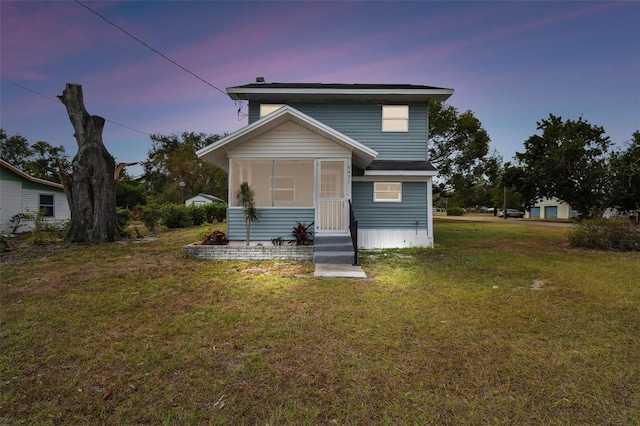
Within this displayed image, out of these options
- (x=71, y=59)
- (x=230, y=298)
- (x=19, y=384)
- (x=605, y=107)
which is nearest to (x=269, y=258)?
(x=230, y=298)

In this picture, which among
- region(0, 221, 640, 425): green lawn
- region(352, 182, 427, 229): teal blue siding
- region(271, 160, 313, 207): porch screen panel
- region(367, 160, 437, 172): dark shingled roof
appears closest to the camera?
region(0, 221, 640, 425): green lawn

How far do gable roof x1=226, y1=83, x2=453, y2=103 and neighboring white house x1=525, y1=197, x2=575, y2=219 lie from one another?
43.1m

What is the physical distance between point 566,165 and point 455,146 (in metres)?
11.1

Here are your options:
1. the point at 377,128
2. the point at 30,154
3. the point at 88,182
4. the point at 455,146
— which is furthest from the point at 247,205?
the point at 30,154

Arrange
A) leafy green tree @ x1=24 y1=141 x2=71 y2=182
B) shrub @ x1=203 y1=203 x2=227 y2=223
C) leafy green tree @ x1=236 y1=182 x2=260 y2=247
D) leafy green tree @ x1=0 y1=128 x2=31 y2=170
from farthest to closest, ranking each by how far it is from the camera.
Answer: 1. leafy green tree @ x1=0 y1=128 x2=31 y2=170
2. leafy green tree @ x1=24 y1=141 x2=71 y2=182
3. shrub @ x1=203 y1=203 x2=227 y2=223
4. leafy green tree @ x1=236 y1=182 x2=260 y2=247

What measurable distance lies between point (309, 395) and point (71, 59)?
66.4 ft

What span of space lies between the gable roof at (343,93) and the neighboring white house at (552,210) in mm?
43078

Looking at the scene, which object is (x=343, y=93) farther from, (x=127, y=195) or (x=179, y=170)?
(x=179, y=170)

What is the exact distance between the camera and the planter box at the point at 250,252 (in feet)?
29.0

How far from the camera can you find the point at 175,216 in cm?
1953

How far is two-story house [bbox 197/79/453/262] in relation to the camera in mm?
9430

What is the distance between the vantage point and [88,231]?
11.8 meters

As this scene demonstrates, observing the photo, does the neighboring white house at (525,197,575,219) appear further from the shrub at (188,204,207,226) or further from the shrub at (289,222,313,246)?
the shrub at (289,222,313,246)

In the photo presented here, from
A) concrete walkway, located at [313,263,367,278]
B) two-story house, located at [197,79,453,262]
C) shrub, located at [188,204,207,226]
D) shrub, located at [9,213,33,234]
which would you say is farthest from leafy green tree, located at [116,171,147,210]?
concrete walkway, located at [313,263,367,278]
